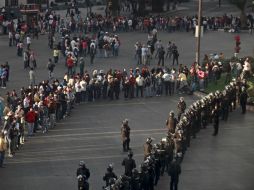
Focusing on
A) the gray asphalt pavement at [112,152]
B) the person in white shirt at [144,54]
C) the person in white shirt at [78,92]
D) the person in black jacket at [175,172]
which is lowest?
the gray asphalt pavement at [112,152]

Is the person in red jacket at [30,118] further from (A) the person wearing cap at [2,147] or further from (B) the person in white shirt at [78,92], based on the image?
(B) the person in white shirt at [78,92]

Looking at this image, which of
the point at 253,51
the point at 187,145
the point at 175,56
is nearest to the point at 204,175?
the point at 187,145

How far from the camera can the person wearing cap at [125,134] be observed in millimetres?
26631

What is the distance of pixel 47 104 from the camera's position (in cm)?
3053

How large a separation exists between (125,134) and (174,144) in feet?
8.93

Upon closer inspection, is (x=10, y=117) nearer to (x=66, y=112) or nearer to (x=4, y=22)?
(x=66, y=112)

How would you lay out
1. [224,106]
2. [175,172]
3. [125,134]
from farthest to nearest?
[224,106]
[125,134]
[175,172]

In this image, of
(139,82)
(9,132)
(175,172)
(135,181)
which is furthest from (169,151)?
(139,82)

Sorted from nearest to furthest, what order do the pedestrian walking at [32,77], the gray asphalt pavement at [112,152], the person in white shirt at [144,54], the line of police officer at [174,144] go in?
the line of police officer at [174,144]
the gray asphalt pavement at [112,152]
the pedestrian walking at [32,77]
the person in white shirt at [144,54]

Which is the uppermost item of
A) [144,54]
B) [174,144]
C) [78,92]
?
[144,54]

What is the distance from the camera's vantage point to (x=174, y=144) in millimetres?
24531

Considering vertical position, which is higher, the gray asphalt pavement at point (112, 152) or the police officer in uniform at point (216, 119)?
the police officer in uniform at point (216, 119)

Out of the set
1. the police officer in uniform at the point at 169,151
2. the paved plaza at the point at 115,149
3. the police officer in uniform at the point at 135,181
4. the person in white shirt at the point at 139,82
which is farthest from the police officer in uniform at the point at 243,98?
the police officer in uniform at the point at 135,181

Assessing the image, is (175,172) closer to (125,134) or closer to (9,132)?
(125,134)
